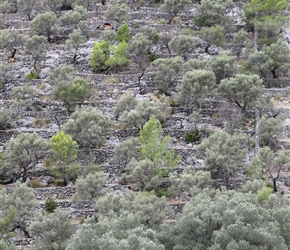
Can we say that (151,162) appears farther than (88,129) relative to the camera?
No

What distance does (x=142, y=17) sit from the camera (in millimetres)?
80500

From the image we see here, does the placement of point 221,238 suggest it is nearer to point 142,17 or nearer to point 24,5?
point 142,17

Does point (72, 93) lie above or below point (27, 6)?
below


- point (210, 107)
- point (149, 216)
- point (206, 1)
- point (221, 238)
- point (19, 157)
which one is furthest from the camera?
point (206, 1)

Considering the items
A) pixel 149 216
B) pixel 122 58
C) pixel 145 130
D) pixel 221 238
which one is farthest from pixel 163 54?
pixel 221 238

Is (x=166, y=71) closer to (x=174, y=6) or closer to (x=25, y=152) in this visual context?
(x=174, y=6)

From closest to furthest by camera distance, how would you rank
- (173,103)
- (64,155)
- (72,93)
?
(64,155) → (72,93) → (173,103)

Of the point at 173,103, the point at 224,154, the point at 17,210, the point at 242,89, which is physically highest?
the point at 242,89

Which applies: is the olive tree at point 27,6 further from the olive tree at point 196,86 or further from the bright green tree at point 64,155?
the bright green tree at point 64,155

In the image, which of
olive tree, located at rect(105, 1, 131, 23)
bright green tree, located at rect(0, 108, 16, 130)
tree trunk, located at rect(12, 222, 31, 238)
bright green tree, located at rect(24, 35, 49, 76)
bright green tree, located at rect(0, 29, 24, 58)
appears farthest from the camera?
olive tree, located at rect(105, 1, 131, 23)

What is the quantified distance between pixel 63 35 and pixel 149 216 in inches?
1744

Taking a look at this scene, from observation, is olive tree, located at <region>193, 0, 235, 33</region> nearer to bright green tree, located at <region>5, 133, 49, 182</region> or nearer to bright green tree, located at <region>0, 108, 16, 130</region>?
bright green tree, located at <region>0, 108, 16, 130</region>

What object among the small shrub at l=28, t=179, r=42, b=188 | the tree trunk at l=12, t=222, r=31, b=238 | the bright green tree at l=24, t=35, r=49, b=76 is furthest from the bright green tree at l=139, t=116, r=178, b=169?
the bright green tree at l=24, t=35, r=49, b=76

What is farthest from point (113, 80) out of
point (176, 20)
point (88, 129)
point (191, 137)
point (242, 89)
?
point (176, 20)
